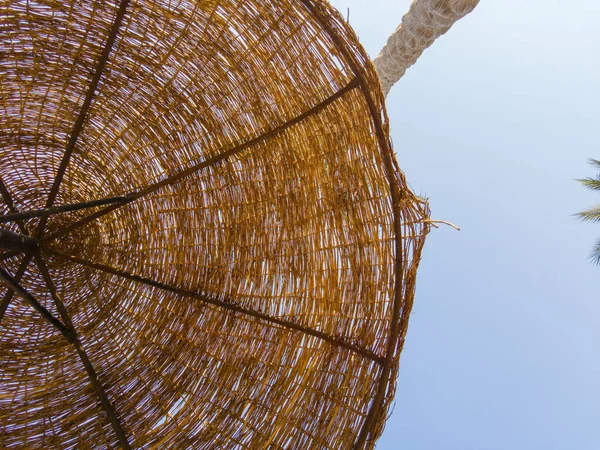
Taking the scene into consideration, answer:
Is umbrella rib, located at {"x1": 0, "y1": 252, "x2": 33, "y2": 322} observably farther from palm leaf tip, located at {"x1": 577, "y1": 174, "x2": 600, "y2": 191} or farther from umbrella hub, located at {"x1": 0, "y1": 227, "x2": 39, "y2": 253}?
palm leaf tip, located at {"x1": 577, "y1": 174, "x2": 600, "y2": 191}

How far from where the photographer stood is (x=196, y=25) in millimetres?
1706

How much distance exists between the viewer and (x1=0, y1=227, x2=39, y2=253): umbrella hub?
1.59m

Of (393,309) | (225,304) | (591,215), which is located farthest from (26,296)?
(591,215)

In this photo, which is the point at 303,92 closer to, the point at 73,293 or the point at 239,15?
the point at 239,15

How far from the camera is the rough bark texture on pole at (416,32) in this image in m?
2.53

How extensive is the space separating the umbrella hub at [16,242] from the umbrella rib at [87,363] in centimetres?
6

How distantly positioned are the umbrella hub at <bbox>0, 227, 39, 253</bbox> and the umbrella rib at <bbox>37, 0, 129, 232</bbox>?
12cm

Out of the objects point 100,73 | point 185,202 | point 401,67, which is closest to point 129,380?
point 185,202

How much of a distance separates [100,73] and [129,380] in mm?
1206

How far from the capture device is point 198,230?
206 centimetres

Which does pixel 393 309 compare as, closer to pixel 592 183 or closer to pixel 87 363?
pixel 87 363

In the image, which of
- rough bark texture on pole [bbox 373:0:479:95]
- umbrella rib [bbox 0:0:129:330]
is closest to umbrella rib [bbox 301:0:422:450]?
umbrella rib [bbox 0:0:129:330]

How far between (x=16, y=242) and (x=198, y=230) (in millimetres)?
657

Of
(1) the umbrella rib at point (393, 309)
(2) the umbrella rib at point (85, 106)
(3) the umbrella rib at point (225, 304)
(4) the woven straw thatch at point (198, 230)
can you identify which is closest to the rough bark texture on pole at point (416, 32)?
(4) the woven straw thatch at point (198, 230)
